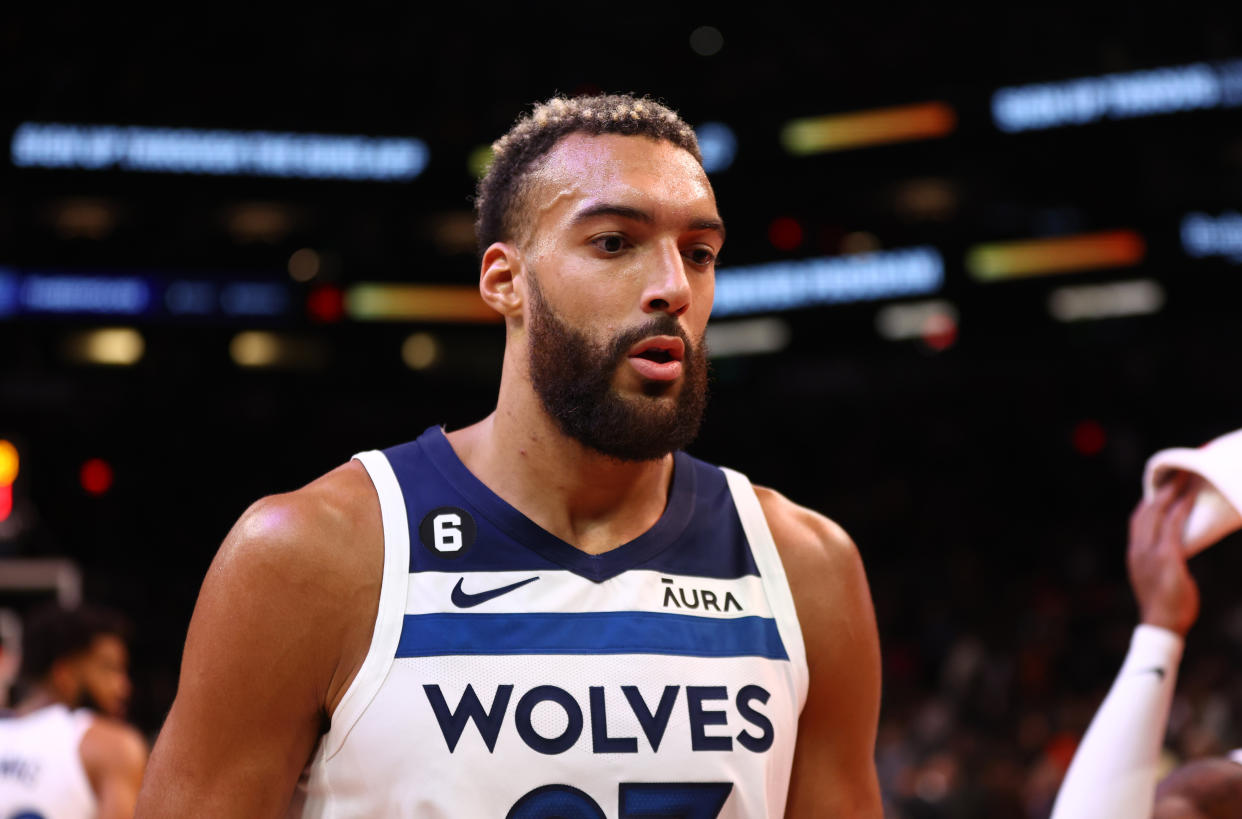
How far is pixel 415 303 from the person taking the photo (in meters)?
16.4

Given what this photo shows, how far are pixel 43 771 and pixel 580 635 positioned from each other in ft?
9.59

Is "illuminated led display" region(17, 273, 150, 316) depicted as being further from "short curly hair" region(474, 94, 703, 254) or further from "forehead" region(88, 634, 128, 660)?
"short curly hair" region(474, 94, 703, 254)

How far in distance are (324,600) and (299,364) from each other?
52.1ft

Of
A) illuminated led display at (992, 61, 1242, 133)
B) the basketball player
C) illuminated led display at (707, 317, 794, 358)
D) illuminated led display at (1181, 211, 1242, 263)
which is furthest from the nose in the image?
illuminated led display at (707, 317, 794, 358)

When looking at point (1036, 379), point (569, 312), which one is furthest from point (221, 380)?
point (569, 312)

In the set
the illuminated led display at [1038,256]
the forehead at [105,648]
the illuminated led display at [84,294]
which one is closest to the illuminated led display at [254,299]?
the illuminated led display at [84,294]

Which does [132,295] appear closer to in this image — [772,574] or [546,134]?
[546,134]

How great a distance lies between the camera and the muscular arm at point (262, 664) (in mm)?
1764

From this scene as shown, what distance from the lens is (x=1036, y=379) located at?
1656 centimetres

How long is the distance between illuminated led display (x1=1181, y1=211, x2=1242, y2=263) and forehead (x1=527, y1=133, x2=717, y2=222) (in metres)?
12.9

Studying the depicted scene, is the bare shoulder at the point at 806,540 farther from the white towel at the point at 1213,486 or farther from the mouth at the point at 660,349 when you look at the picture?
the white towel at the point at 1213,486

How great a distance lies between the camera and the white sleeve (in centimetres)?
208

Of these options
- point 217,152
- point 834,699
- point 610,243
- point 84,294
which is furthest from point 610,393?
point 84,294

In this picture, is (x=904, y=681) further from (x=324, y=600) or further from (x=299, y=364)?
(x=324, y=600)
